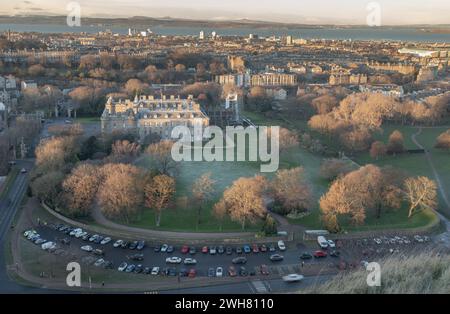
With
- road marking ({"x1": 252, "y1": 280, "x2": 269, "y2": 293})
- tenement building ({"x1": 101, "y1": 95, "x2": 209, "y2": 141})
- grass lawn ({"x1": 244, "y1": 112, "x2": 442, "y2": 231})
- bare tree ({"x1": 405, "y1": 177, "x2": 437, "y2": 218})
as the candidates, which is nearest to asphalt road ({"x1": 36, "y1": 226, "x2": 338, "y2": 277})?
road marking ({"x1": 252, "y1": 280, "x2": 269, "y2": 293})

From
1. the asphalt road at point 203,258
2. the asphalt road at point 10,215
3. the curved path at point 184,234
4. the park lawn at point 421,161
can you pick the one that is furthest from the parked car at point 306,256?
the asphalt road at point 10,215

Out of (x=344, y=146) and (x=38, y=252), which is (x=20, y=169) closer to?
(x=38, y=252)

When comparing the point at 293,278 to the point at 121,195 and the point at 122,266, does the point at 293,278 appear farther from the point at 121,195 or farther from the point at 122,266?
the point at 121,195

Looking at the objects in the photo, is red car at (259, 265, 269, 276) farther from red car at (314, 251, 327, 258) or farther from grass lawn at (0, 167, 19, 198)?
grass lawn at (0, 167, 19, 198)

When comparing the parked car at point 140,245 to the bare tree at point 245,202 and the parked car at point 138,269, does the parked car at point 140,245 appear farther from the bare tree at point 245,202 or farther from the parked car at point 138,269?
the bare tree at point 245,202
